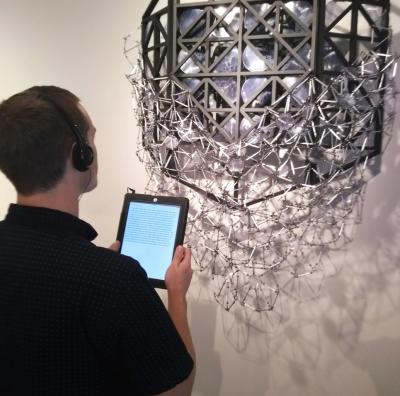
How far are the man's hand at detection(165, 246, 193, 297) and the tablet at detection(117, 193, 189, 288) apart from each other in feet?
0.26

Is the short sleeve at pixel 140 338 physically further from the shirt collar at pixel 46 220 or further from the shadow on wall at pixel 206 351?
the shadow on wall at pixel 206 351

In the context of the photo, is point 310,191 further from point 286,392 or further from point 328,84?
point 286,392

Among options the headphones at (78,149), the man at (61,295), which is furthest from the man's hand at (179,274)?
the headphones at (78,149)

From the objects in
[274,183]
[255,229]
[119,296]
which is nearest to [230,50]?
[274,183]

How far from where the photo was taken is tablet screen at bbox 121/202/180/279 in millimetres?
1034

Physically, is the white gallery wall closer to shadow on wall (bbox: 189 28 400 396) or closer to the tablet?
shadow on wall (bbox: 189 28 400 396)

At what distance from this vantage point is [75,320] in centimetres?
59

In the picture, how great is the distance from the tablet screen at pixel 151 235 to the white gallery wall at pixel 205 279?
34cm

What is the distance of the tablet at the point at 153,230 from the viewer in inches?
40.6

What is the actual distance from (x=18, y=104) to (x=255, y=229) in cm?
78

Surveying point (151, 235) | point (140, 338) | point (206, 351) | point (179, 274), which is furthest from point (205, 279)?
point (140, 338)

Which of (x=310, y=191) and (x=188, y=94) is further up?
(x=188, y=94)

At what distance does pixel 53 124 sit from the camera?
0.64m

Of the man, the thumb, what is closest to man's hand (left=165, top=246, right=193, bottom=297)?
the thumb
